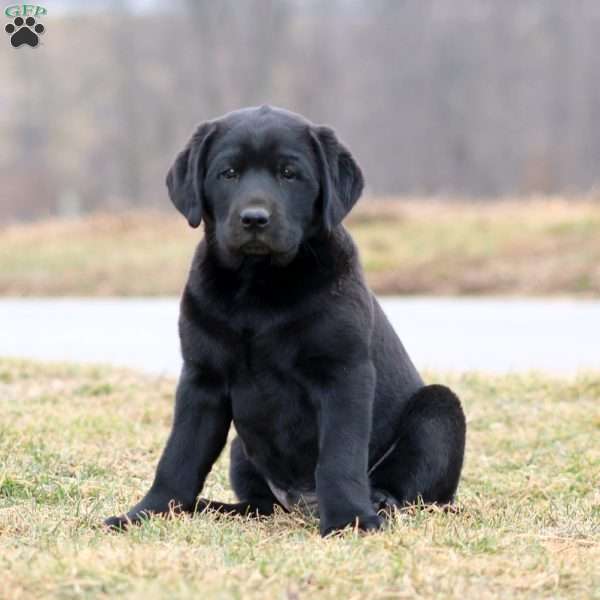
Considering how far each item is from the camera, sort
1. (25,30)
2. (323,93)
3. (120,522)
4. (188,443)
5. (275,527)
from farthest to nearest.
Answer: (323,93), (25,30), (275,527), (188,443), (120,522)

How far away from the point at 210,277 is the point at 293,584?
1.53 meters

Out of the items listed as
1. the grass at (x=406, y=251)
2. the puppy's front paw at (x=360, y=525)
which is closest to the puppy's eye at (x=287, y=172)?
the puppy's front paw at (x=360, y=525)

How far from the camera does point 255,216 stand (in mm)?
4059

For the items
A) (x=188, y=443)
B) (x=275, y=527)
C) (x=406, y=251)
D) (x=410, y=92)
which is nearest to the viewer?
(x=188, y=443)

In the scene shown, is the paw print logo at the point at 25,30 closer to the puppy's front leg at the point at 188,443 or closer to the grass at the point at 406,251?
the puppy's front leg at the point at 188,443

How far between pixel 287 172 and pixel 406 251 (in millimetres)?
13422

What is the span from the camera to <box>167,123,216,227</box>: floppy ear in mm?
4320

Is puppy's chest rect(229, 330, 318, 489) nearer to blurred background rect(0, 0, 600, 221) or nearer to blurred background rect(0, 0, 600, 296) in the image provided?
blurred background rect(0, 0, 600, 296)

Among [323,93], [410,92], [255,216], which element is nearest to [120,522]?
[255,216]

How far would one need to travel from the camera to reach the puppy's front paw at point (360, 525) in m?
3.98

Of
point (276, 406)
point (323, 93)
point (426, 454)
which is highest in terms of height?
point (323, 93)

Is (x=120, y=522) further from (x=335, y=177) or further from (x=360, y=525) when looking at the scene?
(x=335, y=177)

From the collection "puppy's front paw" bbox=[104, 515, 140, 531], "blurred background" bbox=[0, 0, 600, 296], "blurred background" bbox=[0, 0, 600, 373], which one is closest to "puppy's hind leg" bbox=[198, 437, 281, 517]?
"puppy's front paw" bbox=[104, 515, 140, 531]

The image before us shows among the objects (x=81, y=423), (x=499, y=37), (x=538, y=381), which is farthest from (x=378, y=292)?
(x=499, y=37)
